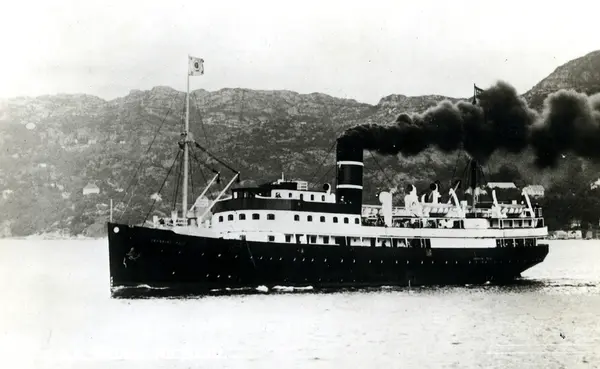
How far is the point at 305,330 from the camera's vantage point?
73.0 feet

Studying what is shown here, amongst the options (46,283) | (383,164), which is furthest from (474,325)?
(383,164)

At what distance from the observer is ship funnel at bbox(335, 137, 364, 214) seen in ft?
110

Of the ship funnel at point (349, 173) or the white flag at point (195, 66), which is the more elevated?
the white flag at point (195, 66)

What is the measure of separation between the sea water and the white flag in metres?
8.96

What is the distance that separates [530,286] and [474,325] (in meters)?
14.7

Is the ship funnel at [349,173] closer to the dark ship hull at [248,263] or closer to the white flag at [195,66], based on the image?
the dark ship hull at [248,263]

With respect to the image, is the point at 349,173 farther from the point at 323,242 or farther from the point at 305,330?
the point at 305,330

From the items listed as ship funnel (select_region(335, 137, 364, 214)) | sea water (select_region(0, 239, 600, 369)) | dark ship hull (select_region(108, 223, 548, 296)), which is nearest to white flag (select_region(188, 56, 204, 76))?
dark ship hull (select_region(108, 223, 548, 296))

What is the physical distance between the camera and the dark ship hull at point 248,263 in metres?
29.1

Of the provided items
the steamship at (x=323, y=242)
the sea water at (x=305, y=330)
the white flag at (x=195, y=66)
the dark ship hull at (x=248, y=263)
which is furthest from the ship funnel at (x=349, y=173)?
the white flag at (x=195, y=66)

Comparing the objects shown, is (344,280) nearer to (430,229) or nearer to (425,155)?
(430,229)

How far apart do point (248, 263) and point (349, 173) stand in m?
6.81

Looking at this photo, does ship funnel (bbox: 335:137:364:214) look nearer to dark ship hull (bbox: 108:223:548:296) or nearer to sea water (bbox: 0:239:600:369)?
dark ship hull (bbox: 108:223:548:296)

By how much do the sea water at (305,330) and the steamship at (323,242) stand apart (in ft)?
4.22
